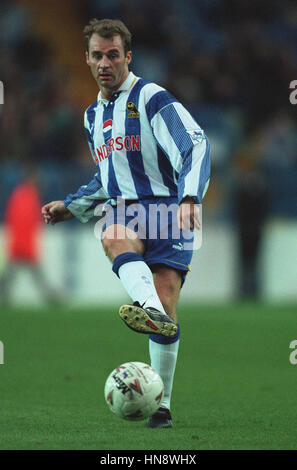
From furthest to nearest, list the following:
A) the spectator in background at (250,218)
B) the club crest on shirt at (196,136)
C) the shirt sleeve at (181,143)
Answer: the spectator in background at (250,218)
the club crest on shirt at (196,136)
the shirt sleeve at (181,143)

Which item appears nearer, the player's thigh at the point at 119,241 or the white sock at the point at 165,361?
the player's thigh at the point at 119,241

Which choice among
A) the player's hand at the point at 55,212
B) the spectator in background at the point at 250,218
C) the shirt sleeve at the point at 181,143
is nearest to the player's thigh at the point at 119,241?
the shirt sleeve at the point at 181,143

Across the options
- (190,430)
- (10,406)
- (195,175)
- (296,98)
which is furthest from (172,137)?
(296,98)

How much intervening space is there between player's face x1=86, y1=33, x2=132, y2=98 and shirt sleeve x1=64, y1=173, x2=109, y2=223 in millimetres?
657

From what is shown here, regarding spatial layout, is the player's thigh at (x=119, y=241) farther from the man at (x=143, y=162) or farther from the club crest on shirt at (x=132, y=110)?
the club crest on shirt at (x=132, y=110)

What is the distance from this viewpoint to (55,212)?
18.0ft

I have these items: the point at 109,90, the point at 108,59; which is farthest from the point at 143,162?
the point at 108,59

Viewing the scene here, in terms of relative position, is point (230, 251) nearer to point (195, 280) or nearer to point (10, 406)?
point (195, 280)

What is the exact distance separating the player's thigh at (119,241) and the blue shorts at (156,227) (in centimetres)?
4

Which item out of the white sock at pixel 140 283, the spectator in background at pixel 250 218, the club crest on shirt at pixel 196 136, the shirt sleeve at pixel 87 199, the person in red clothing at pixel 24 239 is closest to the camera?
the white sock at pixel 140 283

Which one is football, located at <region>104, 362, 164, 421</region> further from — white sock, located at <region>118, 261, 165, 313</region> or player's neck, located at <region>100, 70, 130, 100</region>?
player's neck, located at <region>100, 70, 130, 100</region>

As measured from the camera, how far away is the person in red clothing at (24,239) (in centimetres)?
1309

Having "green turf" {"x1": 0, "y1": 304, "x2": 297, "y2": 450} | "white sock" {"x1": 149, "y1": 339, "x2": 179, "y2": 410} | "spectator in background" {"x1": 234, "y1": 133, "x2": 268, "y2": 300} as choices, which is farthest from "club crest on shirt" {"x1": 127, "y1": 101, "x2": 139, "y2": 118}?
"spectator in background" {"x1": 234, "y1": 133, "x2": 268, "y2": 300}

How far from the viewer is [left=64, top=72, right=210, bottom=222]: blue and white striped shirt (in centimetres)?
482
